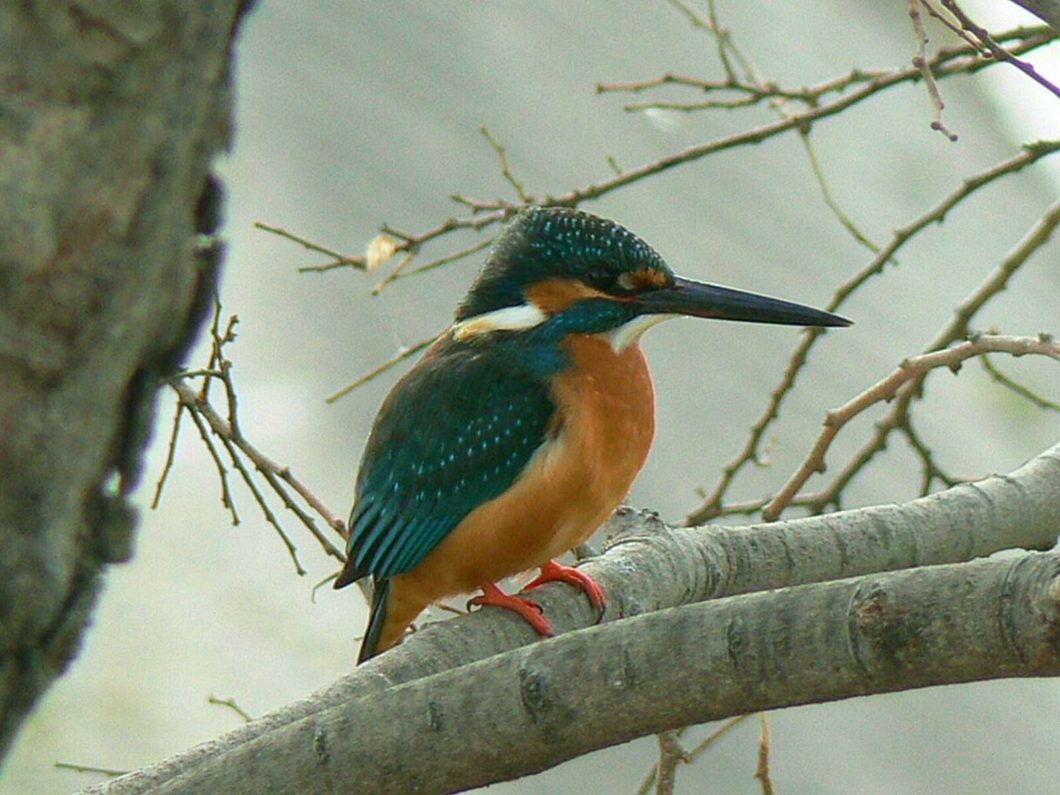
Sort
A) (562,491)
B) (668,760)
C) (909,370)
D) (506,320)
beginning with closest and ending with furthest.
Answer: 1. (668,760)
2. (909,370)
3. (562,491)
4. (506,320)

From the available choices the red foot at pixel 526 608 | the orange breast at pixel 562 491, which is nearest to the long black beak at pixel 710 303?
the orange breast at pixel 562 491

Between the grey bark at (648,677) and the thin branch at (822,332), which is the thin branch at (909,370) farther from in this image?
the grey bark at (648,677)

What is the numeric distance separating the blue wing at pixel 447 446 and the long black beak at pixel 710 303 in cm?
22

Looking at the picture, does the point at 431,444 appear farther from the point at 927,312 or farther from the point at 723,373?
the point at 927,312

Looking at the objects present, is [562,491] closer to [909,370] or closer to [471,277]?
[909,370]

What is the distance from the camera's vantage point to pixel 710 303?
7.64 ft

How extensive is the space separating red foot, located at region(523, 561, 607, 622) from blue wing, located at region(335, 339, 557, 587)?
14cm

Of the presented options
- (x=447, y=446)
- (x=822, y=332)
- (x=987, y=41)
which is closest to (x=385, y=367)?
(x=447, y=446)

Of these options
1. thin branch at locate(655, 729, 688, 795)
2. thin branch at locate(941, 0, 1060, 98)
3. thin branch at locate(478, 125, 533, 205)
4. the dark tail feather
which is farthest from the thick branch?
thin branch at locate(478, 125, 533, 205)

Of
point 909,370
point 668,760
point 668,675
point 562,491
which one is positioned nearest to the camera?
point 668,675

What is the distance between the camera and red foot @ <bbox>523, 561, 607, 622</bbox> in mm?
1989

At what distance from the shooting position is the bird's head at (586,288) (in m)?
2.32

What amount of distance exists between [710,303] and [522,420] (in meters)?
0.34

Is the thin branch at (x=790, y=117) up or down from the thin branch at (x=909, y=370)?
up
